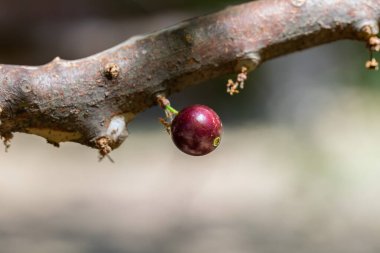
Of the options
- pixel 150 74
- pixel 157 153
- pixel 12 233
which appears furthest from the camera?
pixel 157 153

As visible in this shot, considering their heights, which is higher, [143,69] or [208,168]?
[208,168]

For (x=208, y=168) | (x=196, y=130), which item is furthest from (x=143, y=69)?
(x=208, y=168)

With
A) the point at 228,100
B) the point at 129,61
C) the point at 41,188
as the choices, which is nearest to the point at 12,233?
the point at 41,188

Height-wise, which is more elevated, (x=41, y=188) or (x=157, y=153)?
(x=157, y=153)

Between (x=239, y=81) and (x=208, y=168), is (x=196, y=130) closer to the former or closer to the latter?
(x=239, y=81)

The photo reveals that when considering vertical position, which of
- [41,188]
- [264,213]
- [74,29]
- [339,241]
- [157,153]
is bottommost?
[339,241]

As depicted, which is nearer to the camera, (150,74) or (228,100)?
(150,74)

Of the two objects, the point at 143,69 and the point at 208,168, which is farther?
the point at 208,168

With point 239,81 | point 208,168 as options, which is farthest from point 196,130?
point 208,168

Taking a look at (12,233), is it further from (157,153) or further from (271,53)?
(271,53)
